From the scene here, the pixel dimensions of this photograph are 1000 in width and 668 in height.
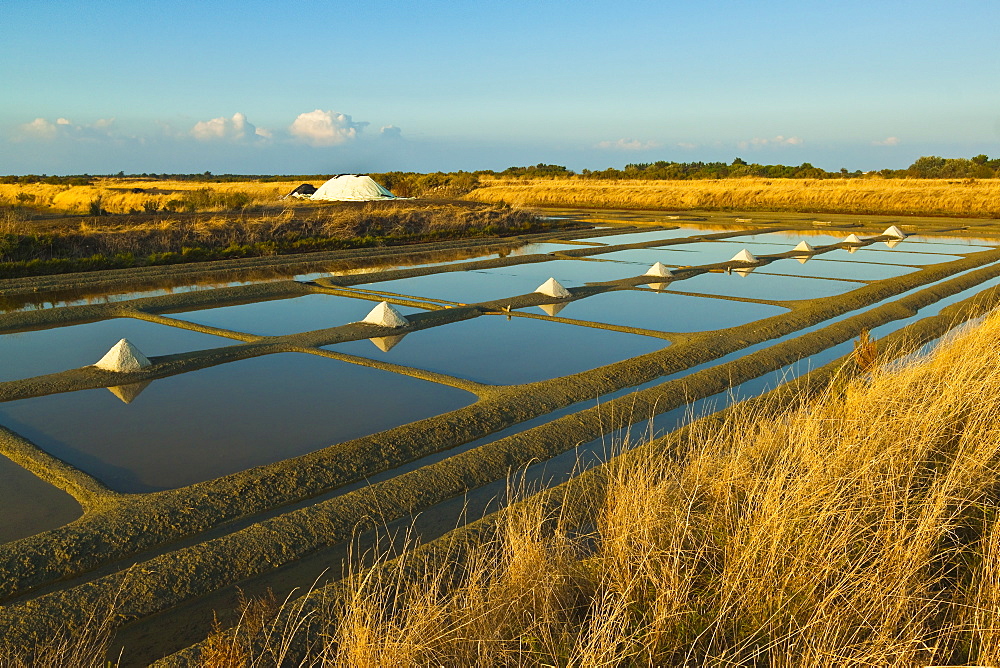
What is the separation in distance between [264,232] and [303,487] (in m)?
11.6

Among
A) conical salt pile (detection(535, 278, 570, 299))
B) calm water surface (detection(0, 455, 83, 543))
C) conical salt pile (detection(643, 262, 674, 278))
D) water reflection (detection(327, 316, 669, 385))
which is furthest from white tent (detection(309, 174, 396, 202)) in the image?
calm water surface (detection(0, 455, 83, 543))

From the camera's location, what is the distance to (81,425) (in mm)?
4137

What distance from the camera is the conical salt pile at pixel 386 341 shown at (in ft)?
20.1

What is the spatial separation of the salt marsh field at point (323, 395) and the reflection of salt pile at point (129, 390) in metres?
0.02

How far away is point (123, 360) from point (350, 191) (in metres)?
21.9

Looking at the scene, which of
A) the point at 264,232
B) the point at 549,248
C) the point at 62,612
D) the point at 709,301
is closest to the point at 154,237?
the point at 264,232

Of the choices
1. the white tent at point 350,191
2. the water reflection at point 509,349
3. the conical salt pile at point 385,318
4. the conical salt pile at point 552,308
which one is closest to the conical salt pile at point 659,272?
the conical salt pile at point 552,308

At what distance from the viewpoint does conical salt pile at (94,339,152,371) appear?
5.09 m

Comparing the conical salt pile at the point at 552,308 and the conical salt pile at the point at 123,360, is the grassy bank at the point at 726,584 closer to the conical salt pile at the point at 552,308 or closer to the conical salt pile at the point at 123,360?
the conical salt pile at the point at 123,360

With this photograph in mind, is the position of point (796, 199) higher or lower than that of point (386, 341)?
higher

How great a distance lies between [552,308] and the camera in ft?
26.2

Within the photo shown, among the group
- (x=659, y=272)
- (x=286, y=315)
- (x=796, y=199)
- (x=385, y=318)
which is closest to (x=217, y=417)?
(x=385, y=318)

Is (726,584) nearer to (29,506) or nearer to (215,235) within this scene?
(29,506)

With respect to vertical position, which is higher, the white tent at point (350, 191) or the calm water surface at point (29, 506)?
the white tent at point (350, 191)
